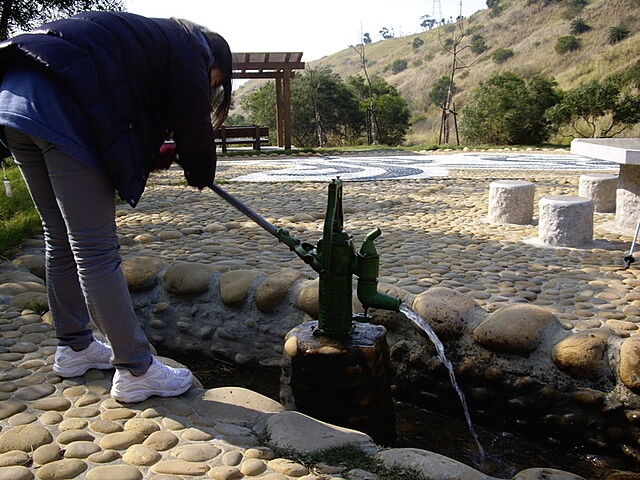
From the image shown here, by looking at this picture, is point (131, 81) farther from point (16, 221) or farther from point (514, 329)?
point (16, 221)

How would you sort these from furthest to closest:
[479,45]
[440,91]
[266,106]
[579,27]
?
[479,45]
[579,27]
[440,91]
[266,106]

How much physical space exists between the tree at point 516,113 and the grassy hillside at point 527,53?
533 cm

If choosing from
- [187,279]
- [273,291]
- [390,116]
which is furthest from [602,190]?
[390,116]

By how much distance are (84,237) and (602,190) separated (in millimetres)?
5126

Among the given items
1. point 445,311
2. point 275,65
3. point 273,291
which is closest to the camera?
point 445,311

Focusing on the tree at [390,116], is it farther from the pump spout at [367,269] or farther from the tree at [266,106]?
the pump spout at [367,269]

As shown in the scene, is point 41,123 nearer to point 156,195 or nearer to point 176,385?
point 176,385

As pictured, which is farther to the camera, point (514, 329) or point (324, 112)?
point (324, 112)

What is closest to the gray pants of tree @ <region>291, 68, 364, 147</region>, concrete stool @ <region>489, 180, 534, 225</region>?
concrete stool @ <region>489, 180, 534, 225</region>

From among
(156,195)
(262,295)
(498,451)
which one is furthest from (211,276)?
(156,195)

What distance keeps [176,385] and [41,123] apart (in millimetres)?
957

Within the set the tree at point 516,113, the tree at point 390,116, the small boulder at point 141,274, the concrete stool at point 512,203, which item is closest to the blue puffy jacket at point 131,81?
the small boulder at point 141,274

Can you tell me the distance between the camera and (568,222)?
4570mm

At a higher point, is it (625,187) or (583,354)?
(625,187)
